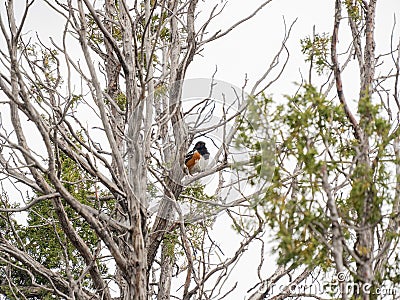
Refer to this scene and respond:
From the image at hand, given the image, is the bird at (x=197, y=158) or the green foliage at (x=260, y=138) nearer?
the green foliage at (x=260, y=138)

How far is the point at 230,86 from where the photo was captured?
13.8 feet

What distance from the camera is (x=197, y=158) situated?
172 inches

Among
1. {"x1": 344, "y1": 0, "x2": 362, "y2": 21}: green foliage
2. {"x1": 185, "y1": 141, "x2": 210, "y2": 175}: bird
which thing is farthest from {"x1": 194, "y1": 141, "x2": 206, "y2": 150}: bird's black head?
{"x1": 344, "y1": 0, "x2": 362, "y2": 21}: green foliage

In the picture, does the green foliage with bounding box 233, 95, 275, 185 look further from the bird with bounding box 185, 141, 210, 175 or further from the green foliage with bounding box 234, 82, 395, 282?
the bird with bounding box 185, 141, 210, 175

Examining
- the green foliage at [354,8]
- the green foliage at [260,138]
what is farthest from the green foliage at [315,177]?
the green foliage at [354,8]

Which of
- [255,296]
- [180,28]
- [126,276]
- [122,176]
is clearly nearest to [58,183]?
[122,176]

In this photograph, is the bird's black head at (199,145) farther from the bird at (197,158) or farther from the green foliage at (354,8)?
the green foliage at (354,8)

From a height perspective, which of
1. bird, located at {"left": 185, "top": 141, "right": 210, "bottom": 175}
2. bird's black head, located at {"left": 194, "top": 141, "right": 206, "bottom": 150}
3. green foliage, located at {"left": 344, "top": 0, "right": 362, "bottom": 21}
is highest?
green foliage, located at {"left": 344, "top": 0, "right": 362, "bottom": 21}

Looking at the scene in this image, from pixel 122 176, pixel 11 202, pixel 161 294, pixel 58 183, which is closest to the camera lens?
pixel 58 183

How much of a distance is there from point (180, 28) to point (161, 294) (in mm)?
2037

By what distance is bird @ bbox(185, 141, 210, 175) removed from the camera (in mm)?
4355

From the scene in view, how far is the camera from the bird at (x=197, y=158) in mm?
4355

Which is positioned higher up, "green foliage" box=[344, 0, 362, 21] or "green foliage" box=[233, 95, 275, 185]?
"green foliage" box=[344, 0, 362, 21]

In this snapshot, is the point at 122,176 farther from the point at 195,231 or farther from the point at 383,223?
the point at 383,223
